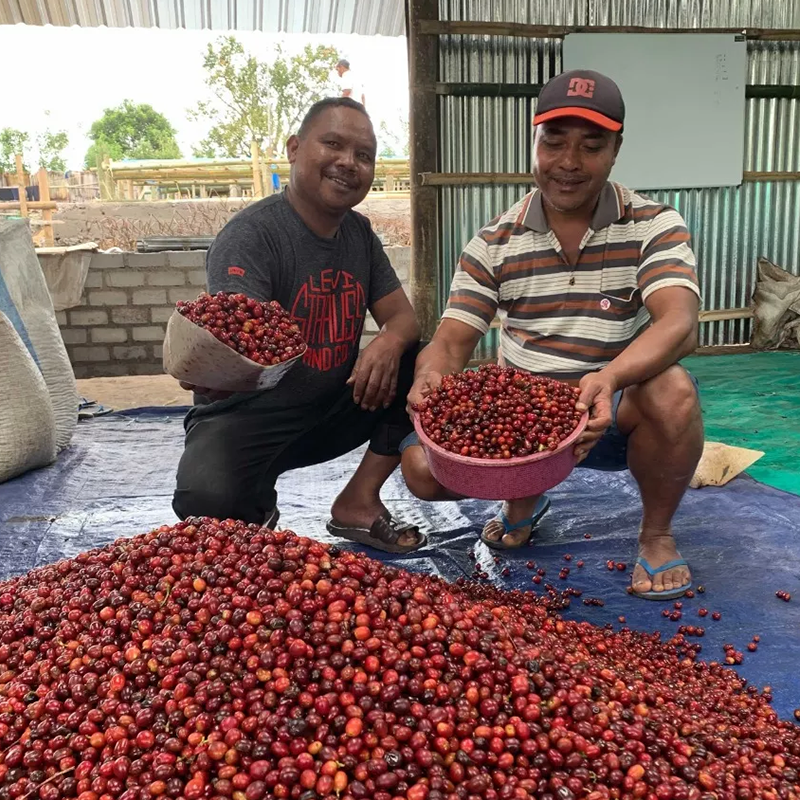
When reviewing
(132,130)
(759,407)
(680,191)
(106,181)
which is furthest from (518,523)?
(132,130)

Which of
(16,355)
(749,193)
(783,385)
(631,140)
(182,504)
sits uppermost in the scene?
(631,140)

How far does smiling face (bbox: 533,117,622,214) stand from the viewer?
8.41ft

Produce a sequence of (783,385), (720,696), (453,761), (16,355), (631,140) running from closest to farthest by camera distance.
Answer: (453,761) < (720,696) < (16,355) < (783,385) < (631,140)

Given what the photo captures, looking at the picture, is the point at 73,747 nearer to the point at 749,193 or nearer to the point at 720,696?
the point at 720,696

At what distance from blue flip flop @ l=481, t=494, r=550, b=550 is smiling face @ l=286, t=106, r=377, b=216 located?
4.38 feet

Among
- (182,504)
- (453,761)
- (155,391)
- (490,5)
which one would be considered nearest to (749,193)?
Result: (490,5)

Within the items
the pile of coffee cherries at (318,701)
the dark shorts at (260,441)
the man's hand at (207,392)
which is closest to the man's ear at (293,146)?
the dark shorts at (260,441)

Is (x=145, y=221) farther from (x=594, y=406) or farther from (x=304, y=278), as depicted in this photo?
(x=594, y=406)

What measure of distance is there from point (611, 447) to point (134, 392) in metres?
4.13

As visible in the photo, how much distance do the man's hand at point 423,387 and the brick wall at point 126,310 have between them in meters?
4.74

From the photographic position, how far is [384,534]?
9.92 ft

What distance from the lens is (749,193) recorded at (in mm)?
7098

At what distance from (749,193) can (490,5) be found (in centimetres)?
289

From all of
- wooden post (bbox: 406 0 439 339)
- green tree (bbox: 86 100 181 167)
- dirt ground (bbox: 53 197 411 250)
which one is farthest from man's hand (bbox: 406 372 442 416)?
green tree (bbox: 86 100 181 167)
